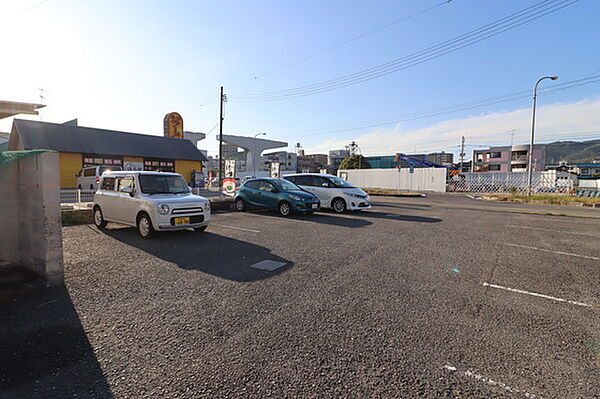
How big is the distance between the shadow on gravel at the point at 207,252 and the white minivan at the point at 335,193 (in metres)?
6.33

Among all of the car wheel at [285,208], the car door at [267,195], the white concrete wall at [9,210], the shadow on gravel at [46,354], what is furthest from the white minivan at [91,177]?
the shadow on gravel at [46,354]

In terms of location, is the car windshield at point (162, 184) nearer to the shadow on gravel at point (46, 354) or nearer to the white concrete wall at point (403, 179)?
the shadow on gravel at point (46, 354)

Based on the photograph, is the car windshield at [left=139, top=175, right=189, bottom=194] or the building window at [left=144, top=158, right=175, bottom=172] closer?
the car windshield at [left=139, top=175, right=189, bottom=194]

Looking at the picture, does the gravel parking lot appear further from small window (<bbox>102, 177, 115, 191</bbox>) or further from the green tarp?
small window (<bbox>102, 177, 115, 191</bbox>)

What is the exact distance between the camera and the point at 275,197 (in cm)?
1179

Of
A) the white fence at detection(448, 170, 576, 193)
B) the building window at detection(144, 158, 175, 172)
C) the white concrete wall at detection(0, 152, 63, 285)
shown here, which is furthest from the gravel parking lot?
the white fence at detection(448, 170, 576, 193)

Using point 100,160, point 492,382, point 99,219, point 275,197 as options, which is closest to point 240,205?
point 275,197

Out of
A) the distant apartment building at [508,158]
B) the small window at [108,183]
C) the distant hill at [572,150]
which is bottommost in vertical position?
the small window at [108,183]

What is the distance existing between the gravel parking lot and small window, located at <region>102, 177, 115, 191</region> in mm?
2504

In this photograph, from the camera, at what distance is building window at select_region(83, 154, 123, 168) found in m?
25.4

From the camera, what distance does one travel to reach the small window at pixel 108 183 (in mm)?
8250

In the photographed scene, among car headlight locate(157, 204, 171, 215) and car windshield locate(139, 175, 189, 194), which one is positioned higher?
car windshield locate(139, 175, 189, 194)

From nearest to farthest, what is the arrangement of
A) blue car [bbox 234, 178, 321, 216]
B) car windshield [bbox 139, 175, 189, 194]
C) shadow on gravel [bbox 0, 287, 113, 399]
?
shadow on gravel [bbox 0, 287, 113, 399] < car windshield [bbox 139, 175, 189, 194] < blue car [bbox 234, 178, 321, 216]

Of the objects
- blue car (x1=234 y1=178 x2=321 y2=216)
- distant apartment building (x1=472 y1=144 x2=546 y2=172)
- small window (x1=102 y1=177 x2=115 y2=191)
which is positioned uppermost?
distant apartment building (x1=472 y1=144 x2=546 y2=172)
